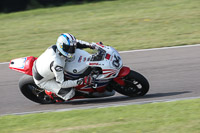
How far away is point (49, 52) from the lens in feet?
23.1

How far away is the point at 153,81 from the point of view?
852 centimetres

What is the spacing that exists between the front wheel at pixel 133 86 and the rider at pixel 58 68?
0.27 m

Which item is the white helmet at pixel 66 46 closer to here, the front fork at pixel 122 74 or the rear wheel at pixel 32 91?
the front fork at pixel 122 74

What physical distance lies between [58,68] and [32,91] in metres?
1.23

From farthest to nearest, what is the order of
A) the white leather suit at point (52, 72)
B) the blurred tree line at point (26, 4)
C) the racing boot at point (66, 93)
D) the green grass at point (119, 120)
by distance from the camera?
the blurred tree line at point (26, 4), the racing boot at point (66, 93), the white leather suit at point (52, 72), the green grass at point (119, 120)

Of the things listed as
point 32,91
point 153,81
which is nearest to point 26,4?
point 32,91

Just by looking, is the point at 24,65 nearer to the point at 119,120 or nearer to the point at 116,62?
the point at 116,62

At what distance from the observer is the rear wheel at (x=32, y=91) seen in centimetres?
761

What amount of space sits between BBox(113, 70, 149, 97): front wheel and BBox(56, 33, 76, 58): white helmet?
1.15 m

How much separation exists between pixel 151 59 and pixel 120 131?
4.77m

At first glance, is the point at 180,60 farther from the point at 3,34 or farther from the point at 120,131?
the point at 3,34

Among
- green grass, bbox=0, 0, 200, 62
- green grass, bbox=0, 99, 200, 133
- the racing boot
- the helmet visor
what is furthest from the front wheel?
green grass, bbox=0, 0, 200, 62

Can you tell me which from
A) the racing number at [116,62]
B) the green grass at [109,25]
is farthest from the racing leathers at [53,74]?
the green grass at [109,25]

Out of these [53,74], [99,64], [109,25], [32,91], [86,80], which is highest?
[109,25]
